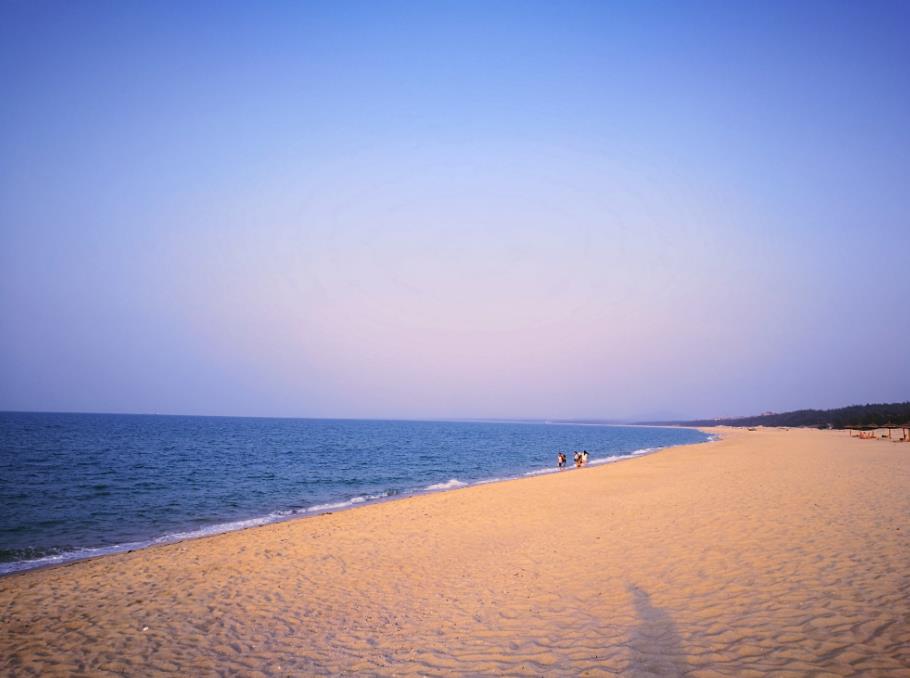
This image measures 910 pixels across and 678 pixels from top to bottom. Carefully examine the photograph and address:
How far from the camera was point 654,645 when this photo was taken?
269 inches

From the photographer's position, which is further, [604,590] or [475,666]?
[604,590]

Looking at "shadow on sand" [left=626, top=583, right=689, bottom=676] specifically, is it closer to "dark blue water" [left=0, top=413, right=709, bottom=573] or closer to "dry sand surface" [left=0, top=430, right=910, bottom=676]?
"dry sand surface" [left=0, top=430, right=910, bottom=676]

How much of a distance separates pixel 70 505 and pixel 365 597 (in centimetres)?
1998

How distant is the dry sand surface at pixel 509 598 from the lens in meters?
6.75

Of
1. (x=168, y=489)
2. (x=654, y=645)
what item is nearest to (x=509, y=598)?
(x=654, y=645)

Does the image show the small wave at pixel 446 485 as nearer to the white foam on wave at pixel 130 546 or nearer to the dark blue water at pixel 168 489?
the dark blue water at pixel 168 489

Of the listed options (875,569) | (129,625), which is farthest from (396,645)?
(875,569)

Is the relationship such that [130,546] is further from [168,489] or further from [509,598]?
[509,598]

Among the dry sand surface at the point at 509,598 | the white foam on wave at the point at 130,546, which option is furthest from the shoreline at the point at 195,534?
the dry sand surface at the point at 509,598

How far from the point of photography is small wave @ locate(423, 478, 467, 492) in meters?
29.2

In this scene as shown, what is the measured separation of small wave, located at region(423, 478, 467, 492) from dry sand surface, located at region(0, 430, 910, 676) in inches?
504

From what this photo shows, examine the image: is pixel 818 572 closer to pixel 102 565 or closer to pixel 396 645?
pixel 396 645

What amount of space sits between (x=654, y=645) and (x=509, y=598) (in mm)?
3078

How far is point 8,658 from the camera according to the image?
25.2ft
